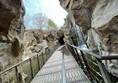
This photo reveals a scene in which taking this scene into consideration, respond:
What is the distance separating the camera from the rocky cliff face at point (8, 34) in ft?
17.3

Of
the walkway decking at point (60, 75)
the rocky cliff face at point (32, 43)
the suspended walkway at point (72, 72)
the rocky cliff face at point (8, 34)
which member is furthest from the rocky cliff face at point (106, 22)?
the rocky cliff face at point (32, 43)

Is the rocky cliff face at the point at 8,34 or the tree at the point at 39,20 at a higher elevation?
the tree at the point at 39,20

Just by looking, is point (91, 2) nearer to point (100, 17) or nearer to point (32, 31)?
point (100, 17)

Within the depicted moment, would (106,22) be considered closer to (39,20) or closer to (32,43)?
(32,43)

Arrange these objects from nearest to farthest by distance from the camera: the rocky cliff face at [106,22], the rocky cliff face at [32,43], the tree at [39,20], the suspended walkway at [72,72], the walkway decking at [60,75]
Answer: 1. the suspended walkway at [72,72]
2. the walkway decking at [60,75]
3. the rocky cliff face at [106,22]
4. the rocky cliff face at [32,43]
5. the tree at [39,20]

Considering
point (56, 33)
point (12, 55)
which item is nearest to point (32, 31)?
point (56, 33)

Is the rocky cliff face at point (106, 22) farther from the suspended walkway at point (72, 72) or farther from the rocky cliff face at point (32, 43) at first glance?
the rocky cliff face at point (32, 43)

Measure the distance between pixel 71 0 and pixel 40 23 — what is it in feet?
127

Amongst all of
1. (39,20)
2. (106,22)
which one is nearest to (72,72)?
(106,22)

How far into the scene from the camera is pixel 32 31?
2758 cm

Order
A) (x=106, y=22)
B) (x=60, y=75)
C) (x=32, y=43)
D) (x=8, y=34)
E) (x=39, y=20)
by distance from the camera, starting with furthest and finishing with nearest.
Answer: (x=39, y=20), (x=32, y=43), (x=106, y=22), (x=8, y=34), (x=60, y=75)

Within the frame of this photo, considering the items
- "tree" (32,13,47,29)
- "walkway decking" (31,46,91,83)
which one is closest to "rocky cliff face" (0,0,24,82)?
"walkway decking" (31,46,91,83)

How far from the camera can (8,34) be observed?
6.32 metres

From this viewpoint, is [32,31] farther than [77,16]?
Yes
